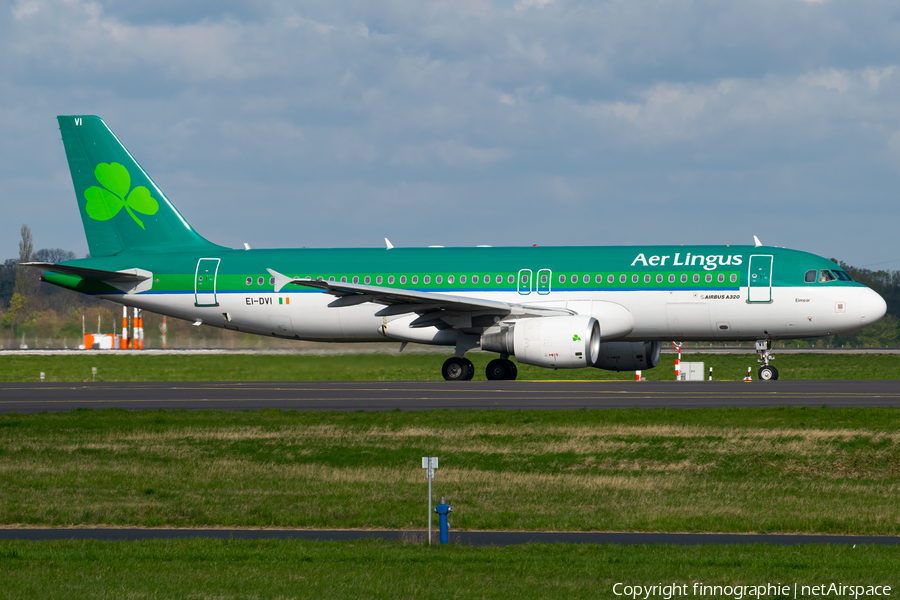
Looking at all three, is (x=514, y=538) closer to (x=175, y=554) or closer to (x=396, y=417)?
(x=175, y=554)

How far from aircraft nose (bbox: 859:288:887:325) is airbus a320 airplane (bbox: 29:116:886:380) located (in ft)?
0.15

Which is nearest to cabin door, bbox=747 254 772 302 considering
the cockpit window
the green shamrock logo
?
the cockpit window

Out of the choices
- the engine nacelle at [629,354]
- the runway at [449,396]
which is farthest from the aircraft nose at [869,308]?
the engine nacelle at [629,354]

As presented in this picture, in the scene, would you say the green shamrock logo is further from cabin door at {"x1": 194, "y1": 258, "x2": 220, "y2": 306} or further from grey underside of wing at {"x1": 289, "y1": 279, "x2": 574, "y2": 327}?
grey underside of wing at {"x1": 289, "y1": 279, "x2": 574, "y2": 327}

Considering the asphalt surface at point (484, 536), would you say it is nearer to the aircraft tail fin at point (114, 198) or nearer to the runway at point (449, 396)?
the runway at point (449, 396)

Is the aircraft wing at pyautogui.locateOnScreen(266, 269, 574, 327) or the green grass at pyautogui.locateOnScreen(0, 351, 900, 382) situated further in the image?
the green grass at pyautogui.locateOnScreen(0, 351, 900, 382)

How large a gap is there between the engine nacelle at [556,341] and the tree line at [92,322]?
10185mm

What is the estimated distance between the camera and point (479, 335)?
117ft

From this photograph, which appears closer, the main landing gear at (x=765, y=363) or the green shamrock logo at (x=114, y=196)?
the main landing gear at (x=765, y=363)

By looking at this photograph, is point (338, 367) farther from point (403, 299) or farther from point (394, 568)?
point (394, 568)

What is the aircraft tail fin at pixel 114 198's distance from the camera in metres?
40.1

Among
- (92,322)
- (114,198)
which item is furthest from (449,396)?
(92,322)

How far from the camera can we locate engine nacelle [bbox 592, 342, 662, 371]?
37.4m

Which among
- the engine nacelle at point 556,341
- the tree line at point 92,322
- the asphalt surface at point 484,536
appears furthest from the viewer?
the tree line at point 92,322
